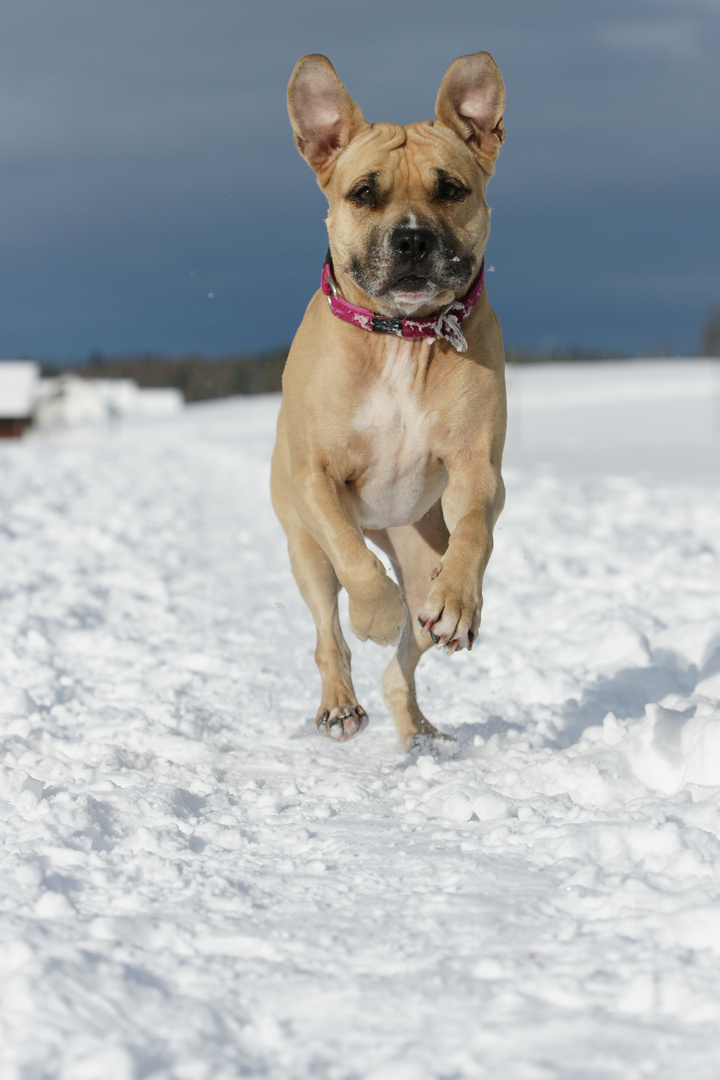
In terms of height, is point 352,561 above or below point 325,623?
above

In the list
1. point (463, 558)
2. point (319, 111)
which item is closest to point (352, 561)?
point (463, 558)

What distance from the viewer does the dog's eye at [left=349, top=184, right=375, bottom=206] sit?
404 centimetres

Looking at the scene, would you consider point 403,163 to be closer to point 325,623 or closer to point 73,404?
point 325,623

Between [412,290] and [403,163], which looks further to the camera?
[403,163]

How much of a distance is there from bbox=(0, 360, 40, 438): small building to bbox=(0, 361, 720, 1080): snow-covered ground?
46660 millimetres

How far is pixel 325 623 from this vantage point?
472 cm

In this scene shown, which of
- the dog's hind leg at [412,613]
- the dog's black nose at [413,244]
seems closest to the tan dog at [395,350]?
the dog's black nose at [413,244]

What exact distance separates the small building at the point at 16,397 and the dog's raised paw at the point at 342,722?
50.9 meters

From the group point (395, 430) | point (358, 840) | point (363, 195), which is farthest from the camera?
point (395, 430)

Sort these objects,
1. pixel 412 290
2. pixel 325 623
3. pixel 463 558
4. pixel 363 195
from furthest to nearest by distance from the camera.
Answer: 1. pixel 325 623
2. pixel 363 195
3. pixel 412 290
4. pixel 463 558

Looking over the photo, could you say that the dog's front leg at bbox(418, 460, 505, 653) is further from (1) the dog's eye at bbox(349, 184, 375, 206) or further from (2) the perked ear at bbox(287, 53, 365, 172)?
(2) the perked ear at bbox(287, 53, 365, 172)

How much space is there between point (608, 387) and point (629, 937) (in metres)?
37.6

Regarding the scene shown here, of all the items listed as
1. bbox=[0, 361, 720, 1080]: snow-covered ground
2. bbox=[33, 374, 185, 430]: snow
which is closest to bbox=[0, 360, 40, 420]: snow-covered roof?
bbox=[33, 374, 185, 430]: snow

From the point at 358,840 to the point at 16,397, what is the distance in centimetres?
5249
